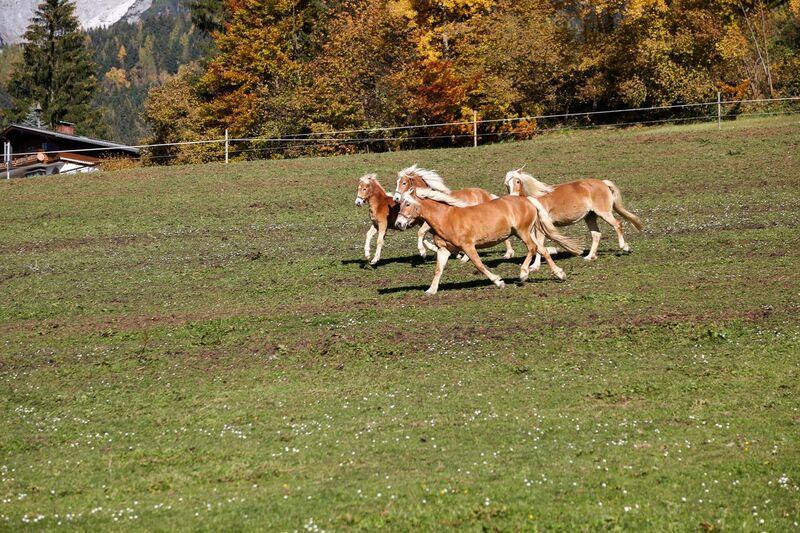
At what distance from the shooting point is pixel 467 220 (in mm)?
17500

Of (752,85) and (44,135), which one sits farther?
(44,135)

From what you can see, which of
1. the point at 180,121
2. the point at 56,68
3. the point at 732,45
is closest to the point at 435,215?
the point at 732,45

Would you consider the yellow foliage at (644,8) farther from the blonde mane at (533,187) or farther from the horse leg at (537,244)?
the horse leg at (537,244)

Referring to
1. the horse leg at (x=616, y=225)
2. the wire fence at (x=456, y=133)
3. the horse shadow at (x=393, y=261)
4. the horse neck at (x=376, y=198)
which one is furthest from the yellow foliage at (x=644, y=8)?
the horse neck at (x=376, y=198)

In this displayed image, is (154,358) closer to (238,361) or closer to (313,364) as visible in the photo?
(238,361)

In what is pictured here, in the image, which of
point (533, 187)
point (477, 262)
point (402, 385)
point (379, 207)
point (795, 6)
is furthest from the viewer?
point (795, 6)

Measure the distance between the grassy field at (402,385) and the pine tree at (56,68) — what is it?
72282 mm

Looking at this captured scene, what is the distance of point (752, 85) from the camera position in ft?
168

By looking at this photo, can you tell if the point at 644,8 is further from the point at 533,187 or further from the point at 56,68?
the point at 56,68

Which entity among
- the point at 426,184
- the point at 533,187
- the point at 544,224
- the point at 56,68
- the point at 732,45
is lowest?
the point at 544,224

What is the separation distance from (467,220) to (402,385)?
214 inches

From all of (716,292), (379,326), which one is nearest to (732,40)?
(716,292)

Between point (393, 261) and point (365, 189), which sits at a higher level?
point (365, 189)

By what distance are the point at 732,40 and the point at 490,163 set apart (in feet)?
62.7
